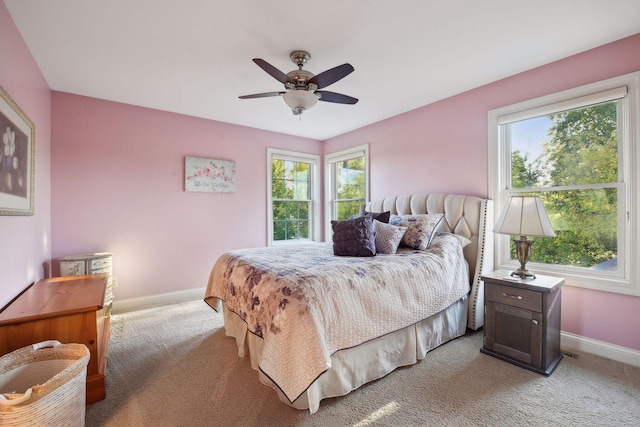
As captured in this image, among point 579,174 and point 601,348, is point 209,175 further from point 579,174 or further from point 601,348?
point 601,348

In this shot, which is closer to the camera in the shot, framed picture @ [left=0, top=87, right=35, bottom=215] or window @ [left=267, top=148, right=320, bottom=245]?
framed picture @ [left=0, top=87, right=35, bottom=215]

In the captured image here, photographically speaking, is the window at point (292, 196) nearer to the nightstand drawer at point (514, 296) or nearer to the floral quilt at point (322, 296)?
the floral quilt at point (322, 296)

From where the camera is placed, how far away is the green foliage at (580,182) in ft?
7.75

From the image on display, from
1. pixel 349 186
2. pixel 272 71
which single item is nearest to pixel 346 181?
pixel 349 186

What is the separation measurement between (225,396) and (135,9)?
259cm

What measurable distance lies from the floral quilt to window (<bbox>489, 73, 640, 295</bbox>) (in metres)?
0.85

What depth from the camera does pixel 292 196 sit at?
5.04 meters

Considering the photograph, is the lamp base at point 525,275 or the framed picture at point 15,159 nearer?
the framed picture at point 15,159

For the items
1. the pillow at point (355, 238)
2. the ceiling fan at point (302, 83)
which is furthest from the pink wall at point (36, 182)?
the pillow at point (355, 238)

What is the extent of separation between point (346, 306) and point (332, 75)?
167cm

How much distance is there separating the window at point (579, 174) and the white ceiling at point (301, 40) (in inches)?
17.2

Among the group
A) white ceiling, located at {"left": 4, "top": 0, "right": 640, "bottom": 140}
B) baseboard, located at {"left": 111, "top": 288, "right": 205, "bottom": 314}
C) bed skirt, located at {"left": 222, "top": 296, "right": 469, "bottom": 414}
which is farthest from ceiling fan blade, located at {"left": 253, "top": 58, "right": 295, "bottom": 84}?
baseboard, located at {"left": 111, "top": 288, "right": 205, "bottom": 314}

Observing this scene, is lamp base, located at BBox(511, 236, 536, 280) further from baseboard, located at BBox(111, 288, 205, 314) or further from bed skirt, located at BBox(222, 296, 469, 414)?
baseboard, located at BBox(111, 288, 205, 314)

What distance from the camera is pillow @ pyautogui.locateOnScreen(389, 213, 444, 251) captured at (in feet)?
9.16
